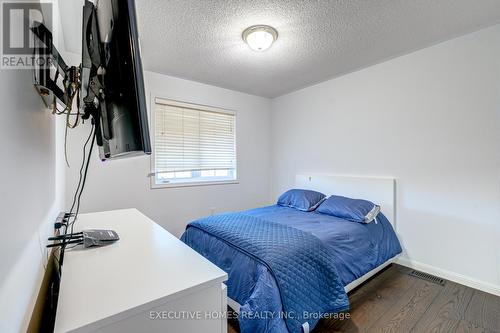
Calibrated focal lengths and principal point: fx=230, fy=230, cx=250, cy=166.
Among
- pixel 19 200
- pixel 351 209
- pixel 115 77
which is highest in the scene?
pixel 115 77

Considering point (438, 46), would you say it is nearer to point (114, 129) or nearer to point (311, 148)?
point (311, 148)

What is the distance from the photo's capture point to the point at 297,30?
6.53ft

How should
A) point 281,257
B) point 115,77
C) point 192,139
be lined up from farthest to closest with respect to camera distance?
1. point 192,139
2. point 281,257
3. point 115,77

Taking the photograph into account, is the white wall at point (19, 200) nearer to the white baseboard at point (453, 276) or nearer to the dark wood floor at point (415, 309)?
the dark wood floor at point (415, 309)

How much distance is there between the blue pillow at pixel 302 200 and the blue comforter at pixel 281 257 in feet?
0.72

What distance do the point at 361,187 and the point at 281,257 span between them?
5.79 ft

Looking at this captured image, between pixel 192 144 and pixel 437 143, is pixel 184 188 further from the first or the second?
pixel 437 143

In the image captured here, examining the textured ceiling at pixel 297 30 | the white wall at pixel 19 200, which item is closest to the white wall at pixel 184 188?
the textured ceiling at pixel 297 30

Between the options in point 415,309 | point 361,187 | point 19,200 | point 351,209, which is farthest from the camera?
point 361,187

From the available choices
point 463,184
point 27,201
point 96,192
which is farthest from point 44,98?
Answer: point 463,184

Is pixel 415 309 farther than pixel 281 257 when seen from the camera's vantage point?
Yes

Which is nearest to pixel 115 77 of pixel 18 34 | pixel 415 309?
pixel 18 34

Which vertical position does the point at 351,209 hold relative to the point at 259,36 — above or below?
below

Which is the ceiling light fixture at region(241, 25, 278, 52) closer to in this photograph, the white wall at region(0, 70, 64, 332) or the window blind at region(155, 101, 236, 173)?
the window blind at region(155, 101, 236, 173)
